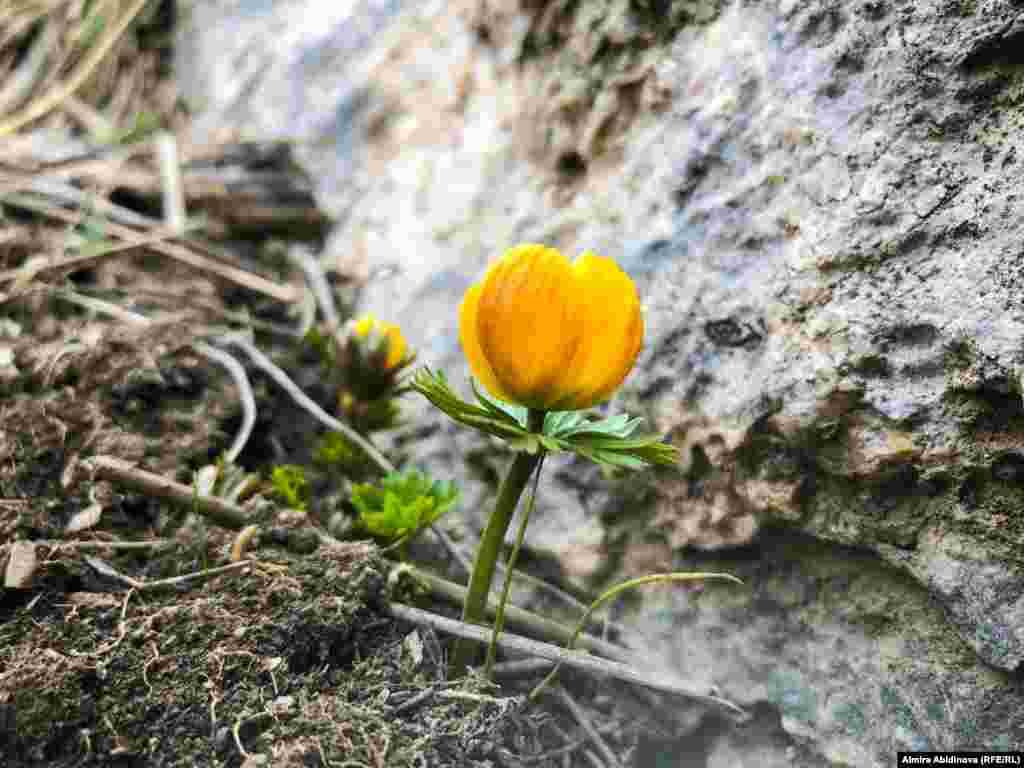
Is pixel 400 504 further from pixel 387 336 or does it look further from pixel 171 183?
pixel 171 183

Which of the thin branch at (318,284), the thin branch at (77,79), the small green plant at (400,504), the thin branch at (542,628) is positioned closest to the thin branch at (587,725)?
the thin branch at (542,628)

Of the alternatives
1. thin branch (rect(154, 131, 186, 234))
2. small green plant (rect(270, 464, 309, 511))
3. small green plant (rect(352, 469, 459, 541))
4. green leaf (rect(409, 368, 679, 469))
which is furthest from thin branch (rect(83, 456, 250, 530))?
thin branch (rect(154, 131, 186, 234))

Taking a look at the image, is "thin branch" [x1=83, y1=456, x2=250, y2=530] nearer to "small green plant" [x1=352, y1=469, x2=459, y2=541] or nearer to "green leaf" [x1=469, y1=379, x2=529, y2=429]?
"small green plant" [x1=352, y1=469, x2=459, y2=541]

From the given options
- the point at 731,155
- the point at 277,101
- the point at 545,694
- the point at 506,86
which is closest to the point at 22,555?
the point at 545,694

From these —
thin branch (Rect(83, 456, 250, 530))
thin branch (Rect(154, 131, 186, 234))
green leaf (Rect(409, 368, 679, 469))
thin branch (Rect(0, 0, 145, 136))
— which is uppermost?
thin branch (Rect(0, 0, 145, 136))

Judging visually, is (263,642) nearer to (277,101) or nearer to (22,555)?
(22,555)

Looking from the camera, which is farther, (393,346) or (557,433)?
(393,346)

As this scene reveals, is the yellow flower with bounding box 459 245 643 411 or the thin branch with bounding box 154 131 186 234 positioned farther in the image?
the thin branch with bounding box 154 131 186 234

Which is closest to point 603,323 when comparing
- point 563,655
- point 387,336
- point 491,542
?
point 491,542
